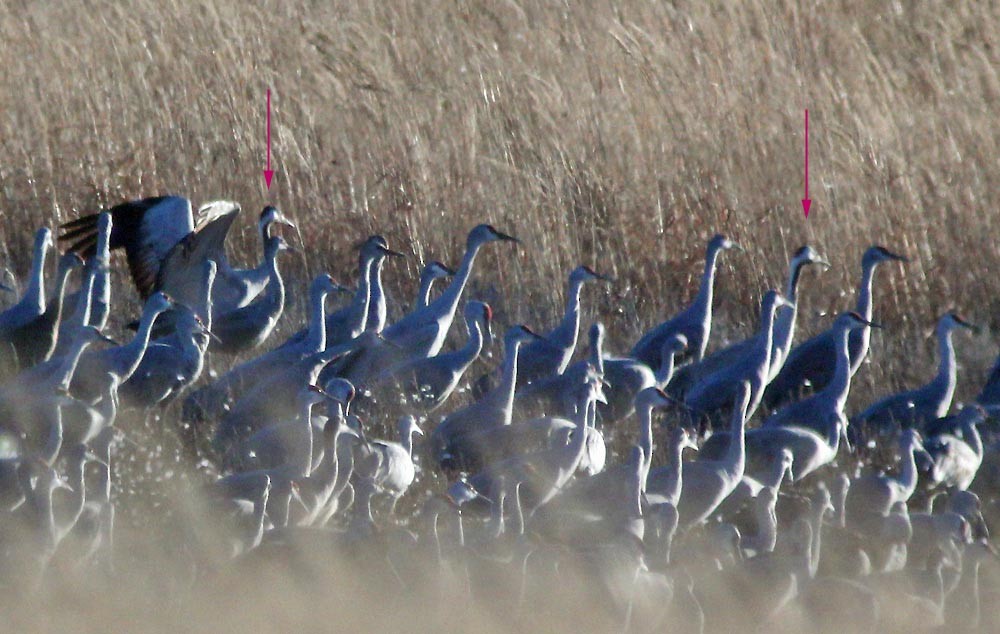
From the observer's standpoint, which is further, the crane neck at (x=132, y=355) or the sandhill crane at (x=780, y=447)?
the crane neck at (x=132, y=355)

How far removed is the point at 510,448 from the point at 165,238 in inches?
102

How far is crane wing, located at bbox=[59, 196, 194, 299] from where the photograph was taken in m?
8.40

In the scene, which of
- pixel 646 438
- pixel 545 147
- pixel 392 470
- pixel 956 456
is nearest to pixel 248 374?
pixel 392 470

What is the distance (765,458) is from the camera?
6523 mm

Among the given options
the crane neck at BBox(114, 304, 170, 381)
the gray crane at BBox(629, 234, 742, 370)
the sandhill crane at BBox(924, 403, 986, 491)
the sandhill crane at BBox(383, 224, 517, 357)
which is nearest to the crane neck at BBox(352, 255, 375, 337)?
the sandhill crane at BBox(383, 224, 517, 357)

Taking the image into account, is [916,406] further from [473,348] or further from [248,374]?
[248,374]

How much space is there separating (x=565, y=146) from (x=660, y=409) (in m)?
2.65

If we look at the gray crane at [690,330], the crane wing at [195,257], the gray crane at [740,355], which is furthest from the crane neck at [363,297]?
the gray crane at [740,355]

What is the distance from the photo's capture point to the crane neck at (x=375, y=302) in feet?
26.7

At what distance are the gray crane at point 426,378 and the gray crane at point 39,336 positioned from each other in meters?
1.40

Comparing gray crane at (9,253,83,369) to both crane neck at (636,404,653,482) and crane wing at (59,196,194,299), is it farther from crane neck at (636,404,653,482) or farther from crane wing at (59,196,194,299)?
crane neck at (636,404,653,482)

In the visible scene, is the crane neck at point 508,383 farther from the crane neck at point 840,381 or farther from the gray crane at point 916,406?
the gray crane at point 916,406

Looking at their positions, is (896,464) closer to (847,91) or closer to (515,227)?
(515,227)

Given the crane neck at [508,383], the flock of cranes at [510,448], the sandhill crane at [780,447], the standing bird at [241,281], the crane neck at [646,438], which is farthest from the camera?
the standing bird at [241,281]
